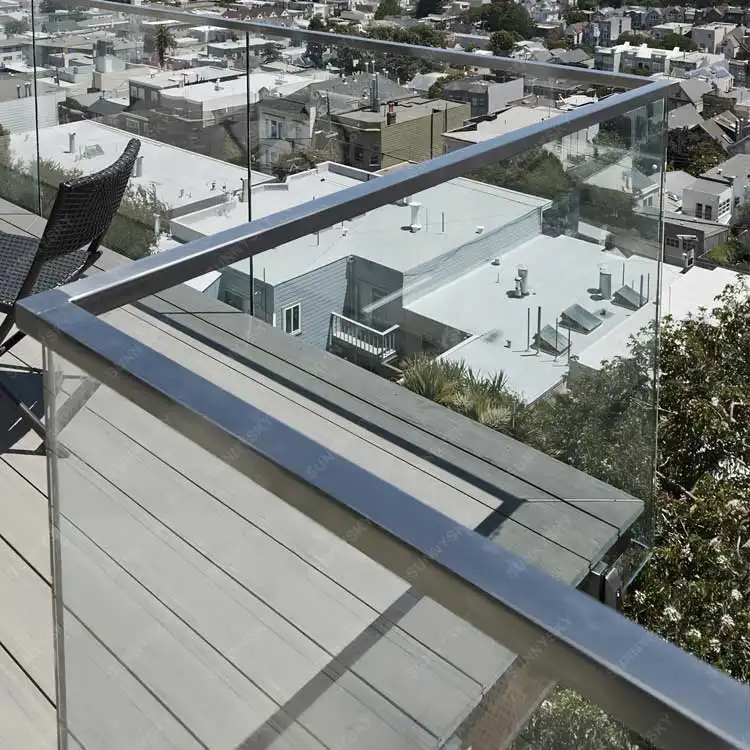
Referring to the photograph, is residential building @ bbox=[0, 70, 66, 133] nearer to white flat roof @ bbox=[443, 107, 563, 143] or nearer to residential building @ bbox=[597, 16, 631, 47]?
white flat roof @ bbox=[443, 107, 563, 143]

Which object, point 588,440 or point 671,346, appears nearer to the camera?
point 588,440

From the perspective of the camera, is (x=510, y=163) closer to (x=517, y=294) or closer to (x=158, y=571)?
(x=517, y=294)

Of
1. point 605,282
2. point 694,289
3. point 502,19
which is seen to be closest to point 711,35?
point 502,19

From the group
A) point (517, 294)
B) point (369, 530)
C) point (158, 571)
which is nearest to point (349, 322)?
point (517, 294)

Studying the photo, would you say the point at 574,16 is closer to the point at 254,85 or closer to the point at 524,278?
the point at 254,85

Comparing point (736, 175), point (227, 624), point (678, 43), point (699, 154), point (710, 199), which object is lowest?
point (710, 199)
